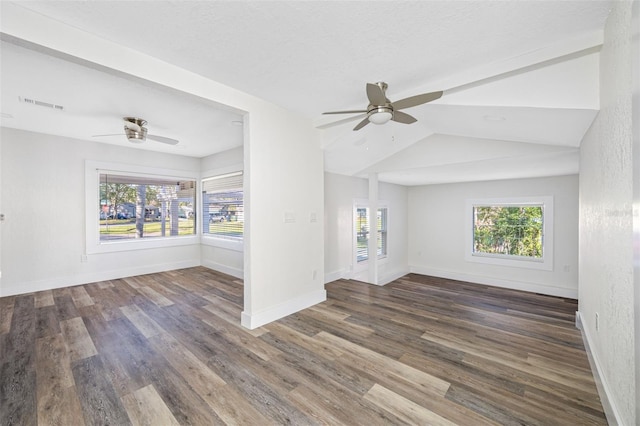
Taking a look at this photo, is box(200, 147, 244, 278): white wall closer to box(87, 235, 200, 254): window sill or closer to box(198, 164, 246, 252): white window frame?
box(198, 164, 246, 252): white window frame

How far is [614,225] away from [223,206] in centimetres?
555

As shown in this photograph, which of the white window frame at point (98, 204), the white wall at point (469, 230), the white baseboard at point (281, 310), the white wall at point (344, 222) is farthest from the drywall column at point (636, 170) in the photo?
the white window frame at point (98, 204)

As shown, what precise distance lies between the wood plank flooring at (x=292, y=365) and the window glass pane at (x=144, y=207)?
5.41ft

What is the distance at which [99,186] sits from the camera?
4.71 metres

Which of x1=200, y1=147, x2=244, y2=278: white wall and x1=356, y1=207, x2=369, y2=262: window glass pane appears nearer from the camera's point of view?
x1=200, y1=147, x2=244, y2=278: white wall

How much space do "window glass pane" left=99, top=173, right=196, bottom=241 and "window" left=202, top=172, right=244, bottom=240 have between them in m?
0.37

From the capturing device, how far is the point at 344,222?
5164 millimetres

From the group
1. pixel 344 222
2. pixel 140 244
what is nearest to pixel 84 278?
pixel 140 244

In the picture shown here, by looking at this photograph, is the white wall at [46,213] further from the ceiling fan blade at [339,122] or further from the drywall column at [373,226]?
the drywall column at [373,226]

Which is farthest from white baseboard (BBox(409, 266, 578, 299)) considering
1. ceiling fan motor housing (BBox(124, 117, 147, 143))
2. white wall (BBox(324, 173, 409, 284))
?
ceiling fan motor housing (BBox(124, 117, 147, 143))

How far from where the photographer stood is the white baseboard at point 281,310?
2.89 meters

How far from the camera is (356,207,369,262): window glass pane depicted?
5615 mm

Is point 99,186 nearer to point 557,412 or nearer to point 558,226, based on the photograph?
point 557,412

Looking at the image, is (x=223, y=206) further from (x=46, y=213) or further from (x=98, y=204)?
(x=46, y=213)
